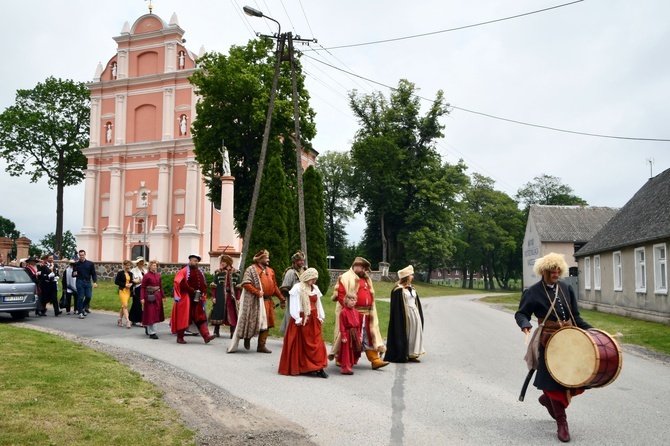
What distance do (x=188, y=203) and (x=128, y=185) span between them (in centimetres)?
645

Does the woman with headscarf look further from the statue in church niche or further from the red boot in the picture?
the statue in church niche

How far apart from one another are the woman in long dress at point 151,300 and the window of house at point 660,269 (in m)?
17.1

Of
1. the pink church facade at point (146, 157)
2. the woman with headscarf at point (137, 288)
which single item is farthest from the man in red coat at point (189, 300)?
the pink church facade at point (146, 157)

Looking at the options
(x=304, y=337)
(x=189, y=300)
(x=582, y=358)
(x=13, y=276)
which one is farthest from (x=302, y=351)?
(x=13, y=276)

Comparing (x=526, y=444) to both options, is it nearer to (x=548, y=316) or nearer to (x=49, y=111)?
(x=548, y=316)

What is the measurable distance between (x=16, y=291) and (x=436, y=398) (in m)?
12.2

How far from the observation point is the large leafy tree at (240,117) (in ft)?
114

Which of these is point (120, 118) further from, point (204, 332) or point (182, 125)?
point (204, 332)

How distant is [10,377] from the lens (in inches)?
298

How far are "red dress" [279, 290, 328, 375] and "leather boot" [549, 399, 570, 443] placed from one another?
13.5 feet

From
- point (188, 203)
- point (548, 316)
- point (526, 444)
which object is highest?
point (188, 203)

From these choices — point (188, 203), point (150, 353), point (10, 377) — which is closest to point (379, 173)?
point (188, 203)

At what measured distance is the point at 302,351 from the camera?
375 inches

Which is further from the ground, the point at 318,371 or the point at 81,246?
the point at 81,246
